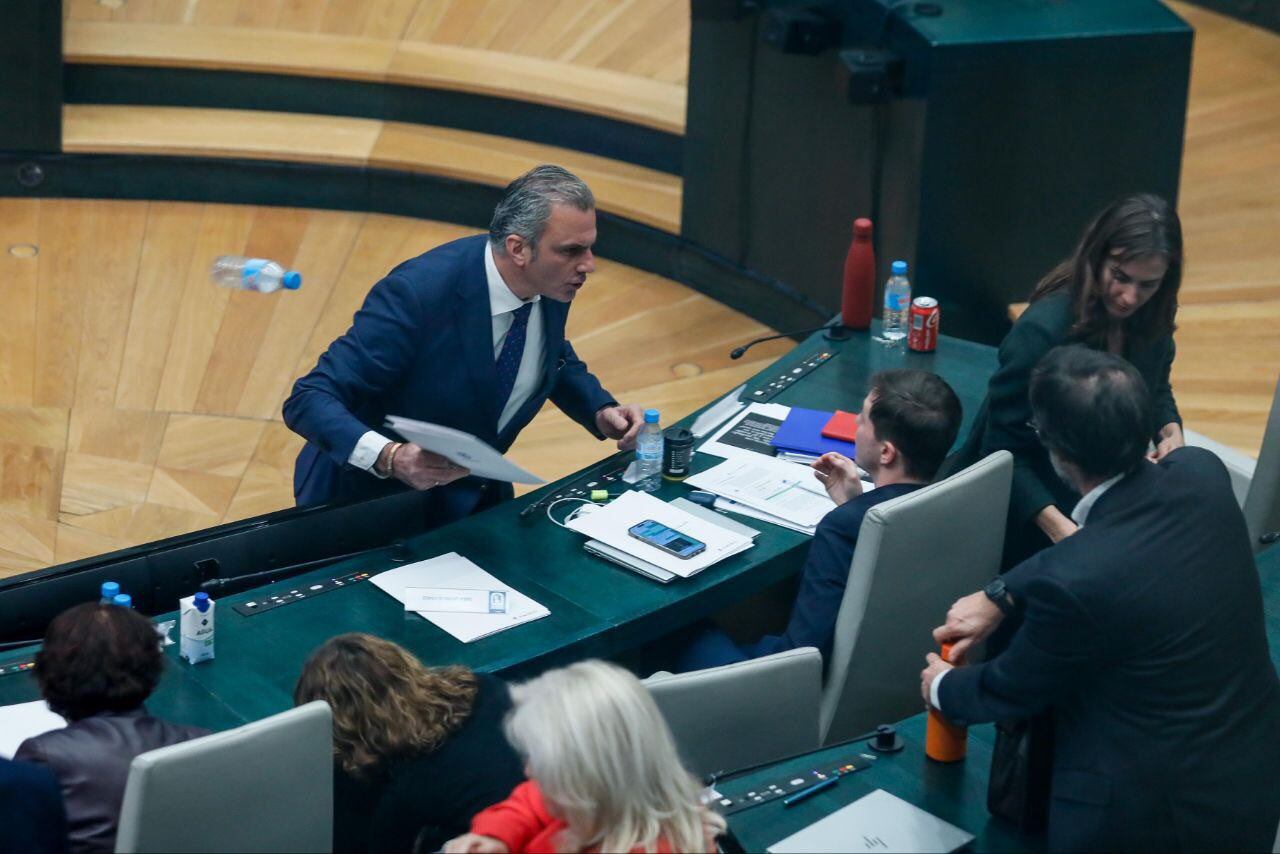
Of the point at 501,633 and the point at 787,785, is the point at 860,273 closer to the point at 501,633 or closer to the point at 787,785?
the point at 501,633

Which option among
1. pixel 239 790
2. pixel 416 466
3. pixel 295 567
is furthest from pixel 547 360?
pixel 239 790

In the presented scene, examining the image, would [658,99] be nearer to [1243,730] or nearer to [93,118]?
[93,118]

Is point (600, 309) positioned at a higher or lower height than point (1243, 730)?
lower

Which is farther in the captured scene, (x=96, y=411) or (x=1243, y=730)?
(x=96, y=411)

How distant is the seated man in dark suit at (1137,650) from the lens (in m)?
2.29

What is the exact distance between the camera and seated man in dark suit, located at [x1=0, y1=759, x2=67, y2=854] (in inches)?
89.7

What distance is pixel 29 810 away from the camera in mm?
2297

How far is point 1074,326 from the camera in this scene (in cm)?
336

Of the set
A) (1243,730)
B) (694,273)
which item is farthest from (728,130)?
(1243,730)

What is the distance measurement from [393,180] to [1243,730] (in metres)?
4.87

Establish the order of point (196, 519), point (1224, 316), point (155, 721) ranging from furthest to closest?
point (1224, 316)
point (196, 519)
point (155, 721)

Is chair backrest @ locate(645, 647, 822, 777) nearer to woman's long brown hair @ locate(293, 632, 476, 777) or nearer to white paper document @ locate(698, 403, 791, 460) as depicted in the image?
woman's long brown hair @ locate(293, 632, 476, 777)

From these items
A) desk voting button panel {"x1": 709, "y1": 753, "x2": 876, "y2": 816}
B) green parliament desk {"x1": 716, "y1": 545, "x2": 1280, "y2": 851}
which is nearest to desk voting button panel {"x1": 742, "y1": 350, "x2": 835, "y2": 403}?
green parliament desk {"x1": 716, "y1": 545, "x2": 1280, "y2": 851}

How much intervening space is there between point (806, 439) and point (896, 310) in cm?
77
